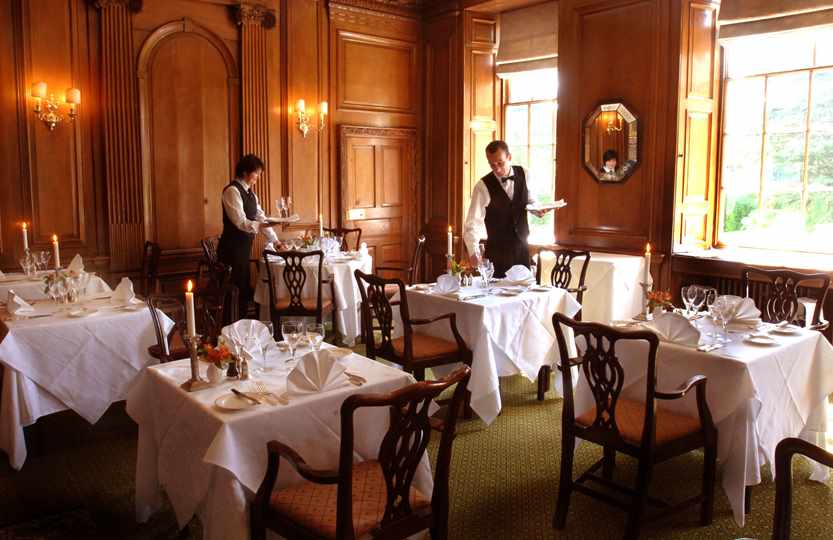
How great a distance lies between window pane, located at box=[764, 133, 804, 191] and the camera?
6262 mm

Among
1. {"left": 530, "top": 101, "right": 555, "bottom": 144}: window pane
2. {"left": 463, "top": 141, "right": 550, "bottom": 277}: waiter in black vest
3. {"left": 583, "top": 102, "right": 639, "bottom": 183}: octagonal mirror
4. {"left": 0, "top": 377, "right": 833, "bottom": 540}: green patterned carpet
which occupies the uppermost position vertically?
{"left": 530, "top": 101, "right": 555, "bottom": 144}: window pane

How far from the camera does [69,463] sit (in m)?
3.98

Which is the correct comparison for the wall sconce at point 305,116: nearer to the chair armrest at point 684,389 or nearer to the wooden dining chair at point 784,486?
the chair armrest at point 684,389

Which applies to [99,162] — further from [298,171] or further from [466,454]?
[466,454]

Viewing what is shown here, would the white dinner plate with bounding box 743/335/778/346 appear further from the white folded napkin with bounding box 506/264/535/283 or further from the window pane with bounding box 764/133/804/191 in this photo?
the window pane with bounding box 764/133/804/191

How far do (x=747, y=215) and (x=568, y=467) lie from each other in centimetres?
446

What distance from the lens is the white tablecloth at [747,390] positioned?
3.16 meters

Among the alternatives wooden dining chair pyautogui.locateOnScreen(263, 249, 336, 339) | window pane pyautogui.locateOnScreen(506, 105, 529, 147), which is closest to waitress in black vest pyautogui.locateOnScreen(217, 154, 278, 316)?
wooden dining chair pyautogui.locateOnScreen(263, 249, 336, 339)

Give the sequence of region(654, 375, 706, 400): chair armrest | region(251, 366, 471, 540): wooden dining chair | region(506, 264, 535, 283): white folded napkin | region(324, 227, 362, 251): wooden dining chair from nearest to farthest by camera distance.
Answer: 1. region(251, 366, 471, 540): wooden dining chair
2. region(654, 375, 706, 400): chair armrest
3. region(506, 264, 535, 283): white folded napkin
4. region(324, 227, 362, 251): wooden dining chair

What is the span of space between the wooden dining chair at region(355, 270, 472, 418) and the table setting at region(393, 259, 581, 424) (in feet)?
0.31

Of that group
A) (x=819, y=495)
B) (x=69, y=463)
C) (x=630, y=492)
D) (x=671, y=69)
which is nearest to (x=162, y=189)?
(x=69, y=463)

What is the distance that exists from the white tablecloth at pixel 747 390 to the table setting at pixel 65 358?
8.56 ft

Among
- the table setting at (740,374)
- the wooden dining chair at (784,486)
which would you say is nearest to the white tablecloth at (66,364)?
the table setting at (740,374)

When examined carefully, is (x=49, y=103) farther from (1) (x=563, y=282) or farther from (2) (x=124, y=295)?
(1) (x=563, y=282)
